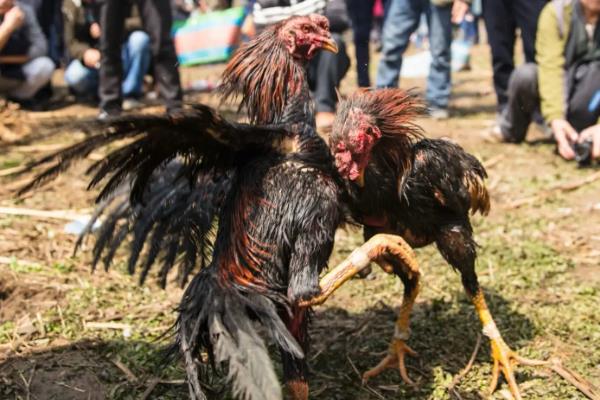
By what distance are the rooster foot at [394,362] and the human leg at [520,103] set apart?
3727mm

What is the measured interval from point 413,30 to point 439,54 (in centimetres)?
37

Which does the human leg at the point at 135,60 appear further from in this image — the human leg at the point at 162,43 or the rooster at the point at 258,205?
the rooster at the point at 258,205

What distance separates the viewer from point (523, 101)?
6.41m

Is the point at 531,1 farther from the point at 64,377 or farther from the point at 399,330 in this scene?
the point at 64,377

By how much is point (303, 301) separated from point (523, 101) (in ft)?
14.8

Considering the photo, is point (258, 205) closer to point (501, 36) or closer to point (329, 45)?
point (329, 45)

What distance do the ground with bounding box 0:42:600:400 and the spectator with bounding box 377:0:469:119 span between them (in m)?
2.52

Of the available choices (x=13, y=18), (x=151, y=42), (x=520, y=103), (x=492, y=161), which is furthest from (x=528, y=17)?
(x=13, y=18)

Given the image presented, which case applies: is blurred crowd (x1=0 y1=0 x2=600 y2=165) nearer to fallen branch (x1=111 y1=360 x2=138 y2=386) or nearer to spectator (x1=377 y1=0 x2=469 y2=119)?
spectator (x1=377 y1=0 x2=469 y2=119)

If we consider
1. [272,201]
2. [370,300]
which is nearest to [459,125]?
[370,300]

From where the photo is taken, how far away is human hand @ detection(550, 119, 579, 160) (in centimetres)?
585

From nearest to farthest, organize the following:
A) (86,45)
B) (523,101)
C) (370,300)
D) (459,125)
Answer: (370,300)
(523,101)
(459,125)
(86,45)

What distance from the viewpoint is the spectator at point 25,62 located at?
795 centimetres

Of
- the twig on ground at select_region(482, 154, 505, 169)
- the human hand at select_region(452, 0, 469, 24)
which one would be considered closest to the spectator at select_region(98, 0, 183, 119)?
the human hand at select_region(452, 0, 469, 24)
